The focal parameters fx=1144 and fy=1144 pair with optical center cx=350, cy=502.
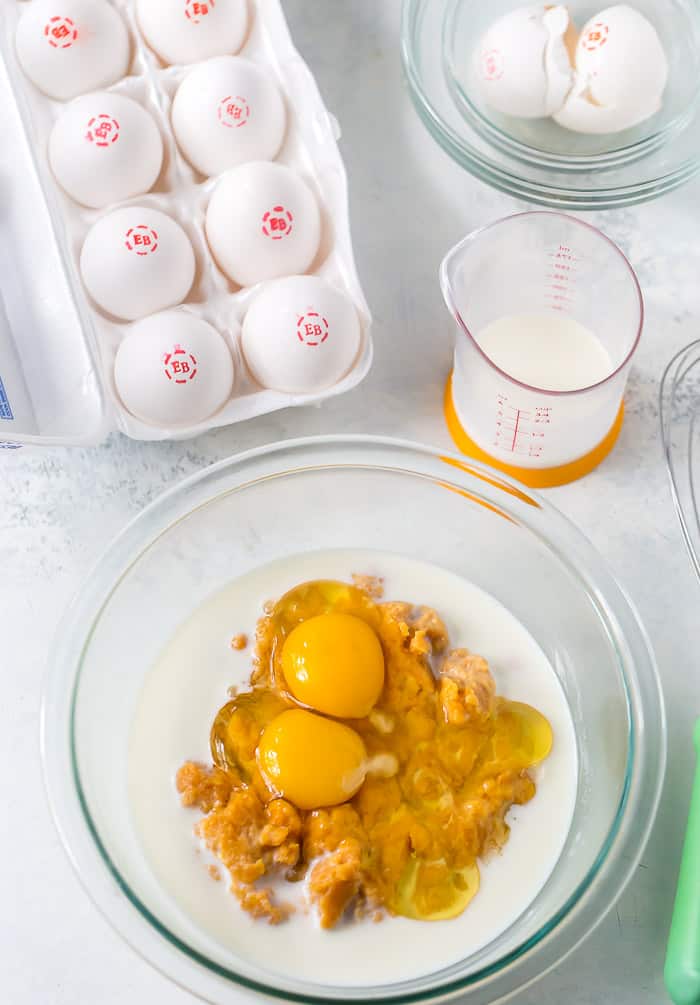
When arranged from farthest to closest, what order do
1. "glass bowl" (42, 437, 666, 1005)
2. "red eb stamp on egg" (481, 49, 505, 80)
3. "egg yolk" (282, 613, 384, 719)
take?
1. "red eb stamp on egg" (481, 49, 505, 80)
2. "egg yolk" (282, 613, 384, 719)
3. "glass bowl" (42, 437, 666, 1005)

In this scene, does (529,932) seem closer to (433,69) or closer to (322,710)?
(322,710)

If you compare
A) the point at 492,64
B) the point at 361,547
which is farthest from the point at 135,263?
the point at 492,64

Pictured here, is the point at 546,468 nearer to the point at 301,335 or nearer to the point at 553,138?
the point at 301,335

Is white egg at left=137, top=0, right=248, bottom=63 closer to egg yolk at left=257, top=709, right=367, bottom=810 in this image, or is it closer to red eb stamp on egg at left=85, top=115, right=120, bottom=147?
red eb stamp on egg at left=85, top=115, right=120, bottom=147

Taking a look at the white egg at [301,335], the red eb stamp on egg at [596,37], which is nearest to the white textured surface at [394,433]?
the white egg at [301,335]

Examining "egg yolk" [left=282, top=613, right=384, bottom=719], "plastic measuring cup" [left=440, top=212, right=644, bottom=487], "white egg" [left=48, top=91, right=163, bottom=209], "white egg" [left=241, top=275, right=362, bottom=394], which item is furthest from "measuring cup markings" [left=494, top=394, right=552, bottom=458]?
"white egg" [left=48, top=91, right=163, bottom=209]

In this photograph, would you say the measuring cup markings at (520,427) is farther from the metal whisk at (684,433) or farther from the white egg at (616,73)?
the white egg at (616,73)
